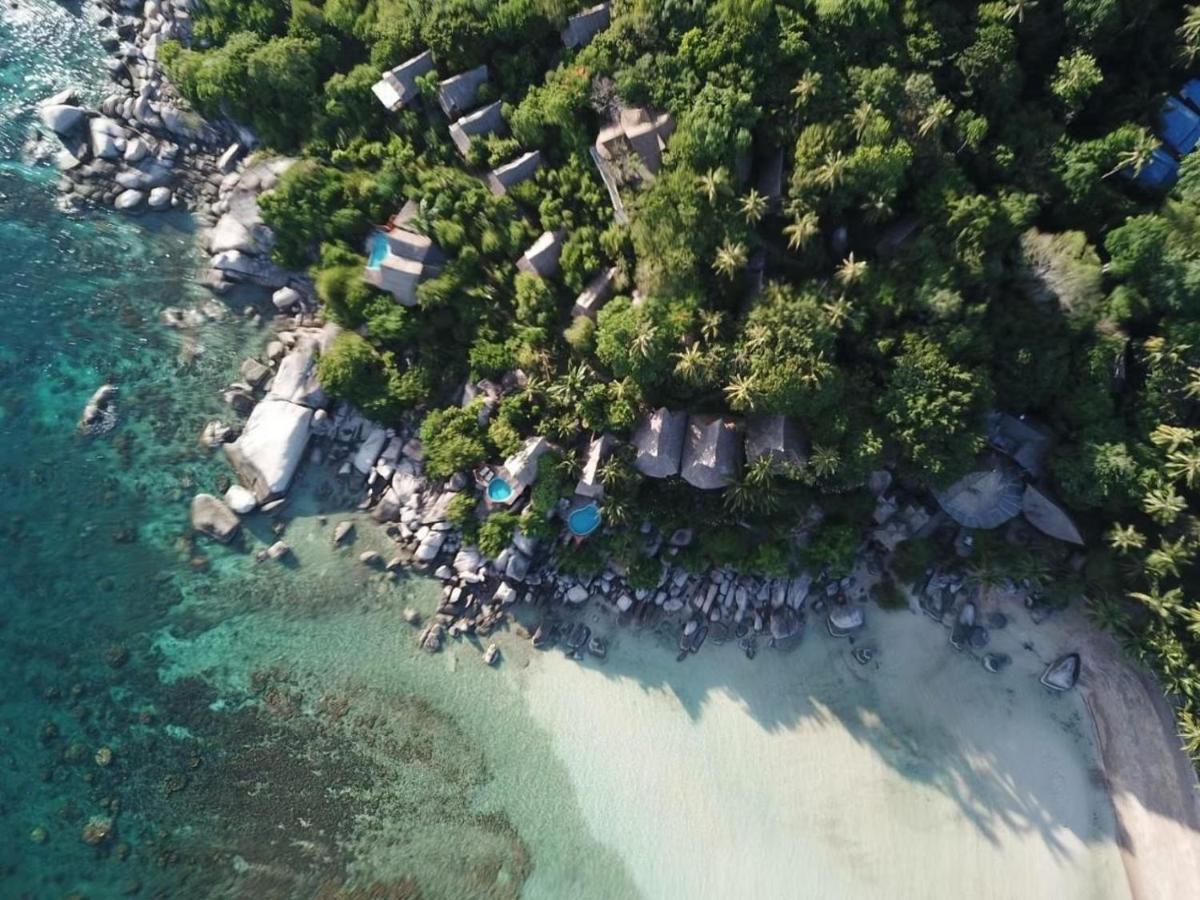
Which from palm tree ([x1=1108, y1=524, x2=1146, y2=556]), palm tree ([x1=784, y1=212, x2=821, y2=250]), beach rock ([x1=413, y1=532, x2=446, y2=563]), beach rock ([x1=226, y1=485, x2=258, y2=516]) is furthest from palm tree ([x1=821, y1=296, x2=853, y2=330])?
beach rock ([x1=226, y1=485, x2=258, y2=516])

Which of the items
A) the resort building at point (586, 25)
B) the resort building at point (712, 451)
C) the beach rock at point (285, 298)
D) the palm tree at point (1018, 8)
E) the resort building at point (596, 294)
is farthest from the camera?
the beach rock at point (285, 298)

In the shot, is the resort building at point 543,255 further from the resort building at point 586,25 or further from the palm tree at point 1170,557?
the palm tree at point 1170,557

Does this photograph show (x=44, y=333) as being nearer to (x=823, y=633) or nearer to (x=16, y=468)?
(x=16, y=468)

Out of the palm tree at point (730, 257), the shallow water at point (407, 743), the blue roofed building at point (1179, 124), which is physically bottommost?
the shallow water at point (407, 743)

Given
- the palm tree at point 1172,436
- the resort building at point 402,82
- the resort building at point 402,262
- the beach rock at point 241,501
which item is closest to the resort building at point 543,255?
the resort building at point 402,262

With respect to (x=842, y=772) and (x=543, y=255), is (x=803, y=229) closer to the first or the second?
(x=543, y=255)

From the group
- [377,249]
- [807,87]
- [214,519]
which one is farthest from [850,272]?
[214,519]

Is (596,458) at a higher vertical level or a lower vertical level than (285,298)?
higher
